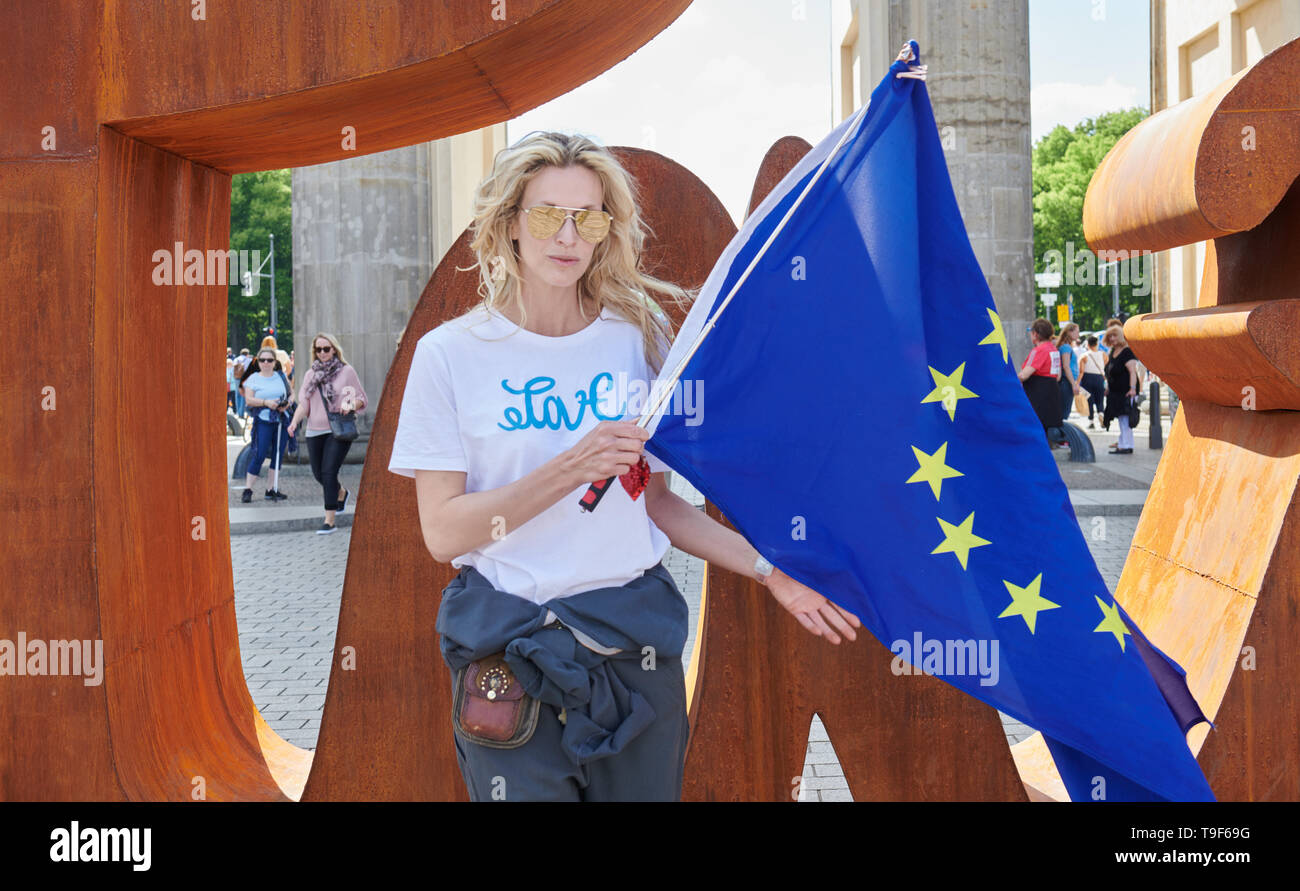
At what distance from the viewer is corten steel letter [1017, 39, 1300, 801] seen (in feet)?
12.2

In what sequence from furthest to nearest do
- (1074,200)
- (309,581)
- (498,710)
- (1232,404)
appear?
(1074,200) → (309,581) → (1232,404) → (498,710)

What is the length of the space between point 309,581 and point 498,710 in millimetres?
8085

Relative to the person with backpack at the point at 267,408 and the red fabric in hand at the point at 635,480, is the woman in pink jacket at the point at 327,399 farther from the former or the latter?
the red fabric in hand at the point at 635,480

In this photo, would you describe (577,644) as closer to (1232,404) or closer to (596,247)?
(596,247)

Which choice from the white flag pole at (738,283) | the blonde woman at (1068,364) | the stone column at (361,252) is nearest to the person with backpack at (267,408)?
the stone column at (361,252)

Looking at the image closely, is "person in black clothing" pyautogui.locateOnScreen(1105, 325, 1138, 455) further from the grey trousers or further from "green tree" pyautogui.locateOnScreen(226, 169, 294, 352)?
"green tree" pyautogui.locateOnScreen(226, 169, 294, 352)

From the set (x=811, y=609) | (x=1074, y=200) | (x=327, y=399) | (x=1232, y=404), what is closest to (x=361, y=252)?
(x=327, y=399)

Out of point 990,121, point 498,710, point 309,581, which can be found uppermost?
point 990,121

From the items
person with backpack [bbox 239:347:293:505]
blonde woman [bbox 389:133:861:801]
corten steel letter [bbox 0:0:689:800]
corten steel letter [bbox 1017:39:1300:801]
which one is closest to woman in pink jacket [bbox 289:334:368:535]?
person with backpack [bbox 239:347:293:505]

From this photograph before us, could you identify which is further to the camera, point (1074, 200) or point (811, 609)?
point (1074, 200)

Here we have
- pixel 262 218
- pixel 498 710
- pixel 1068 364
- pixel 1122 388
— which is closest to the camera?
pixel 498 710

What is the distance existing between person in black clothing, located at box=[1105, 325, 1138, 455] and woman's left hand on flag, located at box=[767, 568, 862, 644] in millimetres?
16953

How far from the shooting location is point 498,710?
8.13ft

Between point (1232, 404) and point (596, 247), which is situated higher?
point (596, 247)
